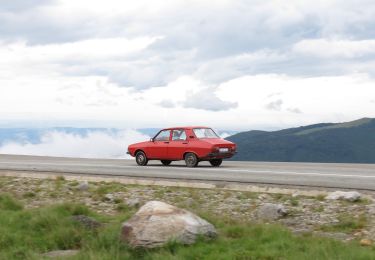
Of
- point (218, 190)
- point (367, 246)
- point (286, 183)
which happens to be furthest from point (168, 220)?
point (286, 183)

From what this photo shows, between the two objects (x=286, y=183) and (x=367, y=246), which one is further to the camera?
(x=286, y=183)

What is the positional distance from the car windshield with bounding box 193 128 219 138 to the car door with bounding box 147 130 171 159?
1186 mm

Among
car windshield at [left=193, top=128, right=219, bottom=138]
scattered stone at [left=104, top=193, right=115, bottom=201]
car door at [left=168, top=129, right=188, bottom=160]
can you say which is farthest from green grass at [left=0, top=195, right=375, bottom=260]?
car windshield at [left=193, top=128, right=219, bottom=138]

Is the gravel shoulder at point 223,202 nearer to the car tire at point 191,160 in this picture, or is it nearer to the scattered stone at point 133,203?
the scattered stone at point 133,203

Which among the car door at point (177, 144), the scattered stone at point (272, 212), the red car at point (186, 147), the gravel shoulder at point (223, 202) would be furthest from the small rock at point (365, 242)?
the car door at point (177, 144)

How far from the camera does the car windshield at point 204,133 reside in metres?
21.3

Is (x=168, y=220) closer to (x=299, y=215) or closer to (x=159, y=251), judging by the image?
(x=159, y=251)

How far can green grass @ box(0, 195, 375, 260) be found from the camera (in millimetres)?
7969

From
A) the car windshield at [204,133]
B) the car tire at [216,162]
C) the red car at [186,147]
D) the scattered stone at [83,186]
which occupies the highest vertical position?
the car windshield at [204,133]

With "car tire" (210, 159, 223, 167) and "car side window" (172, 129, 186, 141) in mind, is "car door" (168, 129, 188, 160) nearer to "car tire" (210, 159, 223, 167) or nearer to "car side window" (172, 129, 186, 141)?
"car side window" (172, 129, 186, 141)

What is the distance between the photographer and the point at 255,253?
8.01 metres

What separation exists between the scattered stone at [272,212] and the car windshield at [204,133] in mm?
10294

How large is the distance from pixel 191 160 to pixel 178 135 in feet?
4.05

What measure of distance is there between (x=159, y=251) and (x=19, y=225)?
11.7 ft
